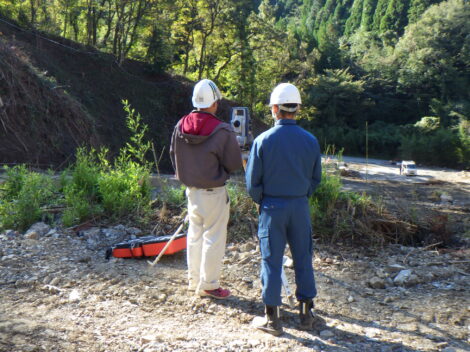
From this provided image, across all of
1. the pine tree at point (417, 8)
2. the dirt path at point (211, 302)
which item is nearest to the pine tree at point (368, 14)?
the pine tree at point (417, 8)

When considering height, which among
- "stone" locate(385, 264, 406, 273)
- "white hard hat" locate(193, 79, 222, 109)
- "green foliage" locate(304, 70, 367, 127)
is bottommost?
"stone" locate(385, 264, 406, 273)

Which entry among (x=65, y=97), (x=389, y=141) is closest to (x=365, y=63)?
(x=389, y=141)

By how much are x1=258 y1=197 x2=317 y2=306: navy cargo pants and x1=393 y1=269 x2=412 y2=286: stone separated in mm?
1534

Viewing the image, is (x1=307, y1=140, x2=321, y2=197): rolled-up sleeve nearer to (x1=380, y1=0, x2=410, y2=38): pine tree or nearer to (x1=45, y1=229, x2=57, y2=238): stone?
(x1=45, y1=229, x2=57, y2=238): stone

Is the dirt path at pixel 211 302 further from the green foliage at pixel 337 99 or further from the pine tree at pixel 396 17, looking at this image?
the pine tree at pixel 396 17

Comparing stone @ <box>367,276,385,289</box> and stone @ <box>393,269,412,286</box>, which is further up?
stone @ <box>393,269,412,286</box>

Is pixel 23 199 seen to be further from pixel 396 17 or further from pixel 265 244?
pixel 396 17

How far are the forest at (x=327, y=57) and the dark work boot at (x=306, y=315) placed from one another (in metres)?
7.95

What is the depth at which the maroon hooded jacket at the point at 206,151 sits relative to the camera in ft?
13.2

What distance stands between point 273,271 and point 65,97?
511 inches

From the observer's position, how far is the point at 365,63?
168 ft

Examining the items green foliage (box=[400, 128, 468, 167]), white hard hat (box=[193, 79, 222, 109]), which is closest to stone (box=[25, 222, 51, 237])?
white hard hat (box=[193, 79, 222, 109])

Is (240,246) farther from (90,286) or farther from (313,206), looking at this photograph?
(90,286)

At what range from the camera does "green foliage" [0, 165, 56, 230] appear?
6.24m
